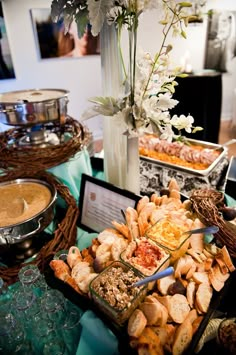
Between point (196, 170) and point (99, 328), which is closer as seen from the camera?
point (99, 328)

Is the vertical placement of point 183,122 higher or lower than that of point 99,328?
higher

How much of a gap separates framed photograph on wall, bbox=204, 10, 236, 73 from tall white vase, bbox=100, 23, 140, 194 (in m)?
3.45

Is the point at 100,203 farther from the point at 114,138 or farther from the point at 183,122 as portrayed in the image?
the point at 183,122

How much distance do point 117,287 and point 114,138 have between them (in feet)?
1.98

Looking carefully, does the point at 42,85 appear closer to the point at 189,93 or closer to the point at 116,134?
the point at 189,93

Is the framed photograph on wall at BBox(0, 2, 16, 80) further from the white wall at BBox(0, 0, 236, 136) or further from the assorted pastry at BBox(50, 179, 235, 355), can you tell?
the assorted pastry at BBox(50, 179, 235, 355)

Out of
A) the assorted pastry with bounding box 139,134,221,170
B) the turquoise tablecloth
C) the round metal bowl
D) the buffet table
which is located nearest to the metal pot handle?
the round metal bowl

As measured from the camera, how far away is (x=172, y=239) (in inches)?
25.7

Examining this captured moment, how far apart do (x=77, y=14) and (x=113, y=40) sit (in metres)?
0.17

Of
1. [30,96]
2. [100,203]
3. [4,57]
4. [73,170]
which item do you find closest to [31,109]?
[30,96]

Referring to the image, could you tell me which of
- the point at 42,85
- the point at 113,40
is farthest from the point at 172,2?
the point at 42,85

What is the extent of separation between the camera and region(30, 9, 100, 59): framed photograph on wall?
2578 mm

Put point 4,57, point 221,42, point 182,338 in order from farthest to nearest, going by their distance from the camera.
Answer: point 221,42 < point 4,57 < point 182,338

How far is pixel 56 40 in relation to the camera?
9.05 feet
